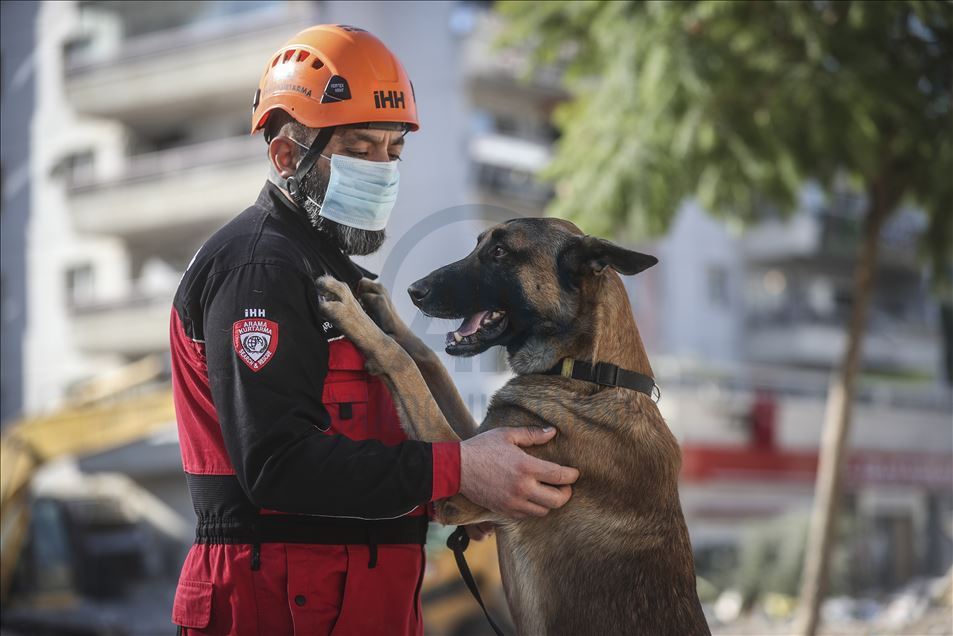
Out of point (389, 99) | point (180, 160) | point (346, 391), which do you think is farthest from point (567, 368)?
point (180, 160)

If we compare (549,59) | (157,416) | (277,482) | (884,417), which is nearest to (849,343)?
(549,59)

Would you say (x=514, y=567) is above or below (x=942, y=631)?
above

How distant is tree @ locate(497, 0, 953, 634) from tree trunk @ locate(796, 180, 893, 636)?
0.63 ft

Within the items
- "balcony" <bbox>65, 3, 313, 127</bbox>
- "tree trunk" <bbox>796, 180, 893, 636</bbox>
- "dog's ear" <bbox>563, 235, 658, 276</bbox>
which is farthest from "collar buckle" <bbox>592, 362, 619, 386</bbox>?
"balcony" <bbox>65, 3, 313, 127</bbox>

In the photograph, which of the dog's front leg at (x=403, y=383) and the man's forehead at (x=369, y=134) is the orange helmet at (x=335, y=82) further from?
the dog's front leg at (x=403, y=383)

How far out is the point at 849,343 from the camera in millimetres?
8719

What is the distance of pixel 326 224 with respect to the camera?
2791 millimetres

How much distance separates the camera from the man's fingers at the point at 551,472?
258cm

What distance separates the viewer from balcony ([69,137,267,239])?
21.0 m

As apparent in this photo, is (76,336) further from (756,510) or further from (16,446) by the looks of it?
(756,510)

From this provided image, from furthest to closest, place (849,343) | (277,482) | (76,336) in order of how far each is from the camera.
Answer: (76,336) → (849,343) → (277,482)

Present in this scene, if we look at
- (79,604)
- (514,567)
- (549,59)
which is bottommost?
(79,604)

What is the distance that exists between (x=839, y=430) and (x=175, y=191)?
16273mm

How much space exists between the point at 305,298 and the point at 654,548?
105 centimetres
